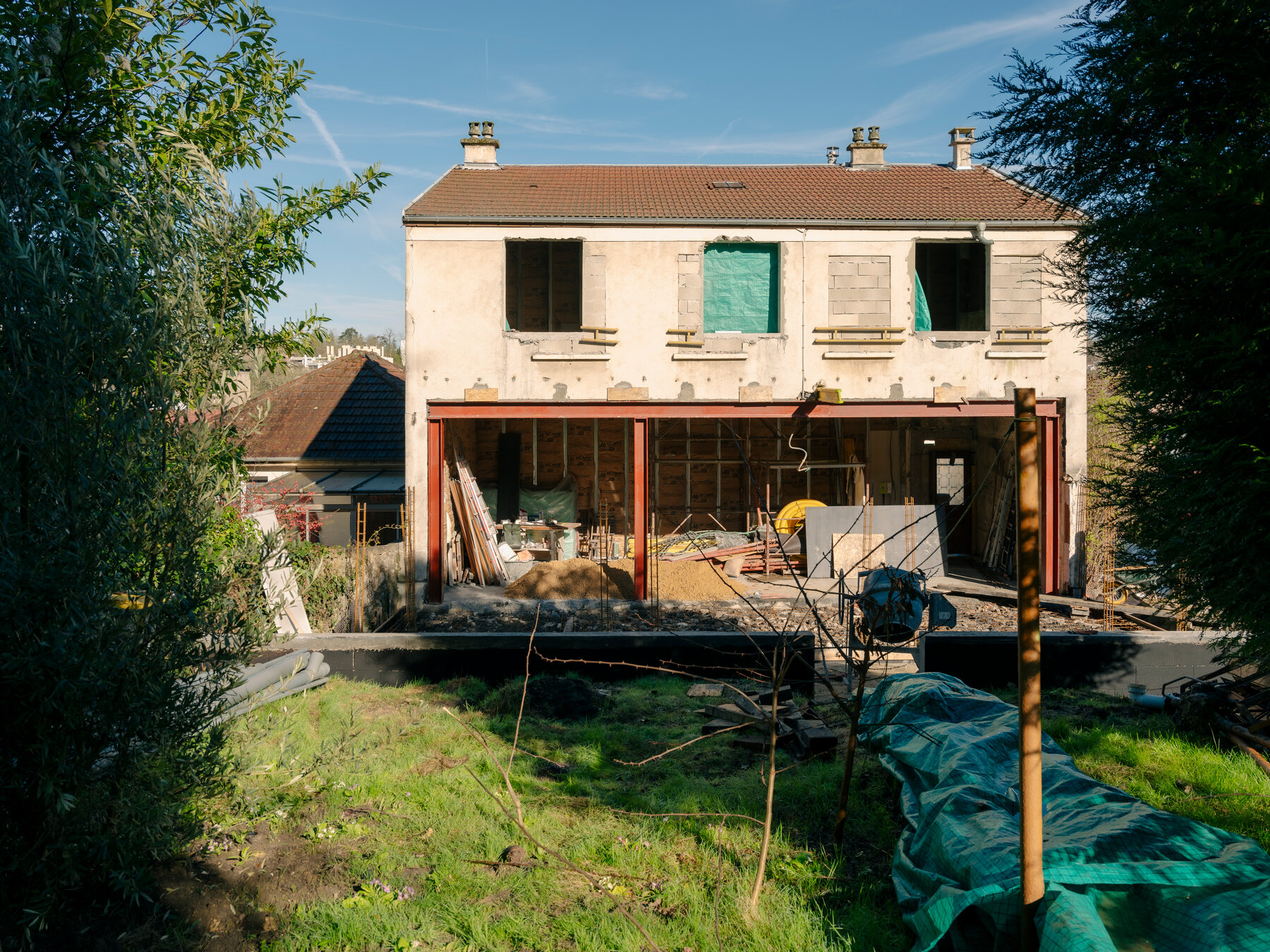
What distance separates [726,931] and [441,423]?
10.9m

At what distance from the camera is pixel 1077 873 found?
10.4 ft

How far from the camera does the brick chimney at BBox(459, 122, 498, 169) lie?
54.9 feet

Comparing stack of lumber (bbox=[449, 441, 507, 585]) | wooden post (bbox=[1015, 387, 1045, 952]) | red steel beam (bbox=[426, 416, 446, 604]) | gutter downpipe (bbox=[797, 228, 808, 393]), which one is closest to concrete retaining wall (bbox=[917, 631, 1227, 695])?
wooden post (bbox=[1015, 387, 1045, 952])

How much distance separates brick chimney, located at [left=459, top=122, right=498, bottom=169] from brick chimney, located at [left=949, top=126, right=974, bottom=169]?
984 cm

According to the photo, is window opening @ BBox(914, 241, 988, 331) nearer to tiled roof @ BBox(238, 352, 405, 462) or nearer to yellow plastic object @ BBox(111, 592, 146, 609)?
Result: tiled roof @ BBox(238, 352, 405, 462)

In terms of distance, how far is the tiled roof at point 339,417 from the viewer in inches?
724

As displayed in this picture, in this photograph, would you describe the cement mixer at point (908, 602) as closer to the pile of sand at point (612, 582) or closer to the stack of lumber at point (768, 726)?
the stack of lumber at point (768, 726)

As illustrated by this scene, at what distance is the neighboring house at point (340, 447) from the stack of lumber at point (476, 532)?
129 cm

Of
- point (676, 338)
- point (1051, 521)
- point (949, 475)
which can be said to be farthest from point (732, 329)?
point (949, 475)

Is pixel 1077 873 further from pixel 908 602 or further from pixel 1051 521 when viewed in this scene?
pixel 1051 521

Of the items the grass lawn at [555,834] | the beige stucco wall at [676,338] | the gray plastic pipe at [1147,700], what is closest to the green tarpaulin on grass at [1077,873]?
the grass lawn at [555,834]

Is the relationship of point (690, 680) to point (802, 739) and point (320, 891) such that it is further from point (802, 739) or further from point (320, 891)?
point (320, 891)

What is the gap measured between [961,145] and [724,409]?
8.48 metres

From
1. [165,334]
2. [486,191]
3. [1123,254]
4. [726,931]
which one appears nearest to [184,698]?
[165,334]
